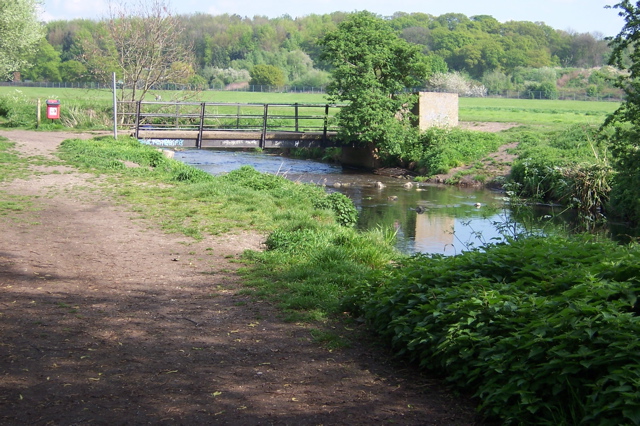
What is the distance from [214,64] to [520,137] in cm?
10285

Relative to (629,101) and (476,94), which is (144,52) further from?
(476,94)

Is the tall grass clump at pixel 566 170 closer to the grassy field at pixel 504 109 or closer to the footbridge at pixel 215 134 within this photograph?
the grassy field at pixel 504 109

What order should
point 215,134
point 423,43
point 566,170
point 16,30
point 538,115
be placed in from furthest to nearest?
point 423,43, point 538,115, point 16,30, point 215,134, point 566,170

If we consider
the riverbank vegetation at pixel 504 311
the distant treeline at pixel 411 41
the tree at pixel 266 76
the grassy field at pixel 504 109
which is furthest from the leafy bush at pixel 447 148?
the tree at pixel 266 76

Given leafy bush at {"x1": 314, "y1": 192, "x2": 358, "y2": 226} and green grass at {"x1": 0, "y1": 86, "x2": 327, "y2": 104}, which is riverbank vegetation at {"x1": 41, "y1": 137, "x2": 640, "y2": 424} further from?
green grass at {"x1": 0, "y1": 86, "x2": 327, "y2": 104}

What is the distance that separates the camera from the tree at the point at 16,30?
35.0m

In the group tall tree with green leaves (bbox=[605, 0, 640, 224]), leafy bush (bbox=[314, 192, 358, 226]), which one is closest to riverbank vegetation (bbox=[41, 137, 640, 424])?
leafy bush (bbox=[314, 192, 358, 226])

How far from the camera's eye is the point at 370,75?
93.0ft

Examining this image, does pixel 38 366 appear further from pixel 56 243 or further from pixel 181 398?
pixel 56 243

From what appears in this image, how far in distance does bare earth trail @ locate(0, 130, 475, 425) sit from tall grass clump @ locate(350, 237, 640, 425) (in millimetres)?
358

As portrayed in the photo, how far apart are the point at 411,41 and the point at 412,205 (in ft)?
355

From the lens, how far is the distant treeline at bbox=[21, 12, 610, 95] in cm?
10956

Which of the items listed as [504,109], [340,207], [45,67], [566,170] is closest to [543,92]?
[504,109]

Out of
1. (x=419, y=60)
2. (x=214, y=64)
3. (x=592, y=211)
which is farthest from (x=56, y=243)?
(x=214, y=64)
